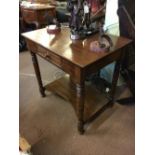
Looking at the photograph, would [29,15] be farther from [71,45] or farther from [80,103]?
[80,103]

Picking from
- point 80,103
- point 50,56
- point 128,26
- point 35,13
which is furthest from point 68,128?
point 35,13

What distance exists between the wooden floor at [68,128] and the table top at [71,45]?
65cm

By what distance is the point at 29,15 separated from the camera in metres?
2.86

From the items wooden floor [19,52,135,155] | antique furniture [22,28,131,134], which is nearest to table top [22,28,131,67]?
antique furniture [22,28,131,134]

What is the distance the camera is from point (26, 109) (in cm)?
184

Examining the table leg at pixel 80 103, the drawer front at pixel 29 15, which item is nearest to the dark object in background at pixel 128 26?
the table leg at pixel 80 103

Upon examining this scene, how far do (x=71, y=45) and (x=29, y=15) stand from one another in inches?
71.5

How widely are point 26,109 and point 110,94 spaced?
2.77ft

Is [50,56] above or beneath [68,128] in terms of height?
above

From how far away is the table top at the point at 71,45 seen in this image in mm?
1192

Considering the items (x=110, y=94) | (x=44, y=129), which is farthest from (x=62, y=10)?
(x=44, y=129)

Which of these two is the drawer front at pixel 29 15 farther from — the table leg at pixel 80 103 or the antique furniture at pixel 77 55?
the table leg at pixel 80 103
